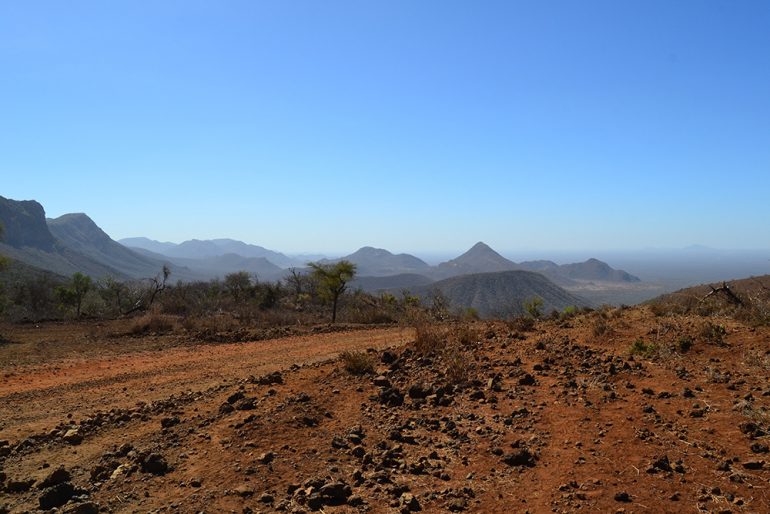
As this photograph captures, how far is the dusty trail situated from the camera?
25.4 ft

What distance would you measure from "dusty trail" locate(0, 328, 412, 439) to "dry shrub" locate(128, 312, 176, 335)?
3.44m

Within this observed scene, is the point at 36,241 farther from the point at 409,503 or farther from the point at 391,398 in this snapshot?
the point at 409,503

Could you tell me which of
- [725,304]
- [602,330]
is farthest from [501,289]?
[602,330]

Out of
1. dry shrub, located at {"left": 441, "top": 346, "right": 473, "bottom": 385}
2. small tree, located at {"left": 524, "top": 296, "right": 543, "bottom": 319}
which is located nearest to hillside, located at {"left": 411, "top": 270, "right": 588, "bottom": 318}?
small tree, located at {"left": 524, "top": 296, "right": 543, "bottom": 319}

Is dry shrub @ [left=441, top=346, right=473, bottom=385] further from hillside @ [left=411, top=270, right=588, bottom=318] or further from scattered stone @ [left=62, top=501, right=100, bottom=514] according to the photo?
hillside @ [left=411, top=270, right=588, bottom=318]

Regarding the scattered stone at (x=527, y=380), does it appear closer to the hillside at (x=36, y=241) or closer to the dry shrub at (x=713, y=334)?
the dry shrub at (x=713, y=334)

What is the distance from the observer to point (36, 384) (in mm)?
9750

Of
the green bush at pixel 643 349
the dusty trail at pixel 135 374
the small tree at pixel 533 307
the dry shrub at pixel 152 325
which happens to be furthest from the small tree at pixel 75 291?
the green bush at pixel 643 349

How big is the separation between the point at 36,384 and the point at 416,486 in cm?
903

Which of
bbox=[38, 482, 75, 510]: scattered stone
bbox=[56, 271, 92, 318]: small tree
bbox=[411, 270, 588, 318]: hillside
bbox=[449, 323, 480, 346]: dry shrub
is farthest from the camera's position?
bbox=[411, 270, 588, 318]: hillside

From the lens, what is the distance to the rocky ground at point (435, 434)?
435 cm

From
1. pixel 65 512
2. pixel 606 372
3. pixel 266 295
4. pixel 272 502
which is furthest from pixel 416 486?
pixel 266 295

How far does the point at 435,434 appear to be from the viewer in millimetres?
5746

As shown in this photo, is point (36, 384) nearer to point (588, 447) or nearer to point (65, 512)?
point (65, 512)
